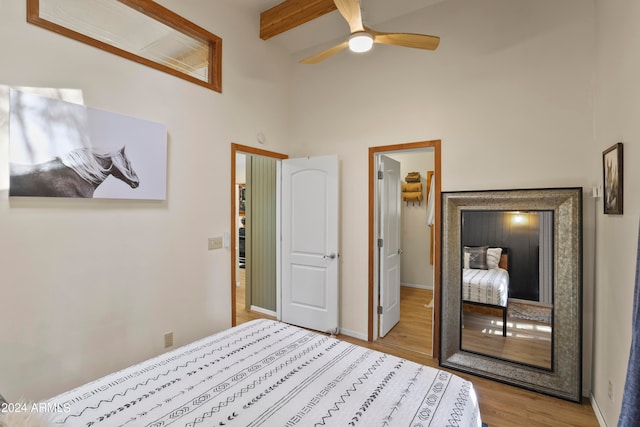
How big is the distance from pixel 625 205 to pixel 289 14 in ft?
10.5

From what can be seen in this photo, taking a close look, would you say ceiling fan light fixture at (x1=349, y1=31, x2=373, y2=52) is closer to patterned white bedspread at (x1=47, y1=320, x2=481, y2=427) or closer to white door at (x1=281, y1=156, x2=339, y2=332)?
white door at (x1=281, y1=156, x2=339, y2=332)

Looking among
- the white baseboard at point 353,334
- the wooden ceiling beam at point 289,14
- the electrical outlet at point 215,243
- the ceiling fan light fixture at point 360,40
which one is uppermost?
the wooden ceiling beam at point 289,14

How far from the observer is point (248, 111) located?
11.0 ft

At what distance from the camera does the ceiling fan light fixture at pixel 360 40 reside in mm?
2068

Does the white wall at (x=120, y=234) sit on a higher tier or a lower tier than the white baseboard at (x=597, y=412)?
higher

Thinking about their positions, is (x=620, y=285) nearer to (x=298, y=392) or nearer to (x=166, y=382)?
(x=298, y=392)

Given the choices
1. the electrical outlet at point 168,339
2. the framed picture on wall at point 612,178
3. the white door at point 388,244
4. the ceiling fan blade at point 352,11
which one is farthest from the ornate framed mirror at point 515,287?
the electrical outlet at point 168,339

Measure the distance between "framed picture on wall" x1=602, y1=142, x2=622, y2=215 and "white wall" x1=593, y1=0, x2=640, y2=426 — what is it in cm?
4

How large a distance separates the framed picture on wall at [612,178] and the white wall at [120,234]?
2.96 meters

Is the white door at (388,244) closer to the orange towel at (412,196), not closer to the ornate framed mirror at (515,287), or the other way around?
the ornate framed mirror at (515,287)

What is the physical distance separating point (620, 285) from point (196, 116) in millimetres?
3332

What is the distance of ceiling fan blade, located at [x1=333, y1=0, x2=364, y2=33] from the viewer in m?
1.85

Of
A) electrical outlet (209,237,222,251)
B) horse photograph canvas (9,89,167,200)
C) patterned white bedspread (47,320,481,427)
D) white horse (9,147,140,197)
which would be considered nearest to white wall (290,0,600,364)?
electrical outlet (209,237,222,251)

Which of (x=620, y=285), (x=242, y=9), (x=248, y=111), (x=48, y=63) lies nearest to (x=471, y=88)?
(x=620, y=285)
